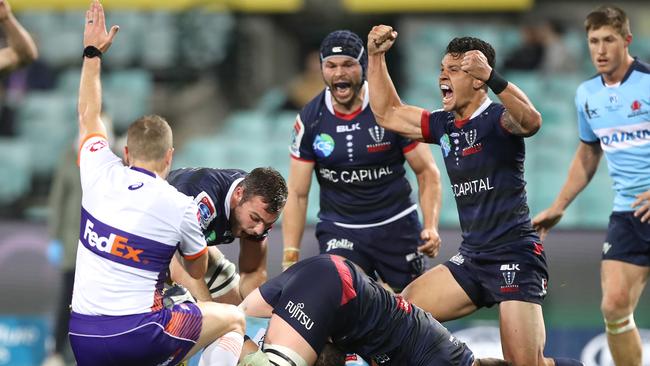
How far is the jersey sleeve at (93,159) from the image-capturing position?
5.40 m

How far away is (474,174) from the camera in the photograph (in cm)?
623

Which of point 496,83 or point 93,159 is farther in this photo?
point 496,83

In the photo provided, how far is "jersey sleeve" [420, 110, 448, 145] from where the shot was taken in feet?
21.1

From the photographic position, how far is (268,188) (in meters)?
5.63

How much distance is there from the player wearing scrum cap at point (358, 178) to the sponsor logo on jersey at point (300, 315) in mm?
1948

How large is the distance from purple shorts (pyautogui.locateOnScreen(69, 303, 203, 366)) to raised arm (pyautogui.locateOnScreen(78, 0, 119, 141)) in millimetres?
936

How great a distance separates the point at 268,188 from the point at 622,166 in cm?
250

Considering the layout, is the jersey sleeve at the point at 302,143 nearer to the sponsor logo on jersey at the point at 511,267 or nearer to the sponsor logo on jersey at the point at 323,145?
the sponsor logo on jersey at the point at 323,145

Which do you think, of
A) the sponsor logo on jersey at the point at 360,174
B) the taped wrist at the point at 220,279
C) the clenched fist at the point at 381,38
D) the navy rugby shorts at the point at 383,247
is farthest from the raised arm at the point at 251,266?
the clenched fist at the point at 381,38

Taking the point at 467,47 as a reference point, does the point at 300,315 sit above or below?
below

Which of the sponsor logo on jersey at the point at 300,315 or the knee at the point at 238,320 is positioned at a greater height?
the sponsor logo on jersey at the point at 300,315

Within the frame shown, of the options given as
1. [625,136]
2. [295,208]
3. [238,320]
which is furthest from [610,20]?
[238,320]

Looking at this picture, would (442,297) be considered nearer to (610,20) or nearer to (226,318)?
(226,318)

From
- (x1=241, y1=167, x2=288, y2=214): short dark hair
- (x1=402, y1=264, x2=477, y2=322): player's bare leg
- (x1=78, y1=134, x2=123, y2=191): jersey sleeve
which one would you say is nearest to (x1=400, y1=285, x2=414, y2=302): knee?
(x1=402, y1=264, x2=477, y2=322): player's bare leg
